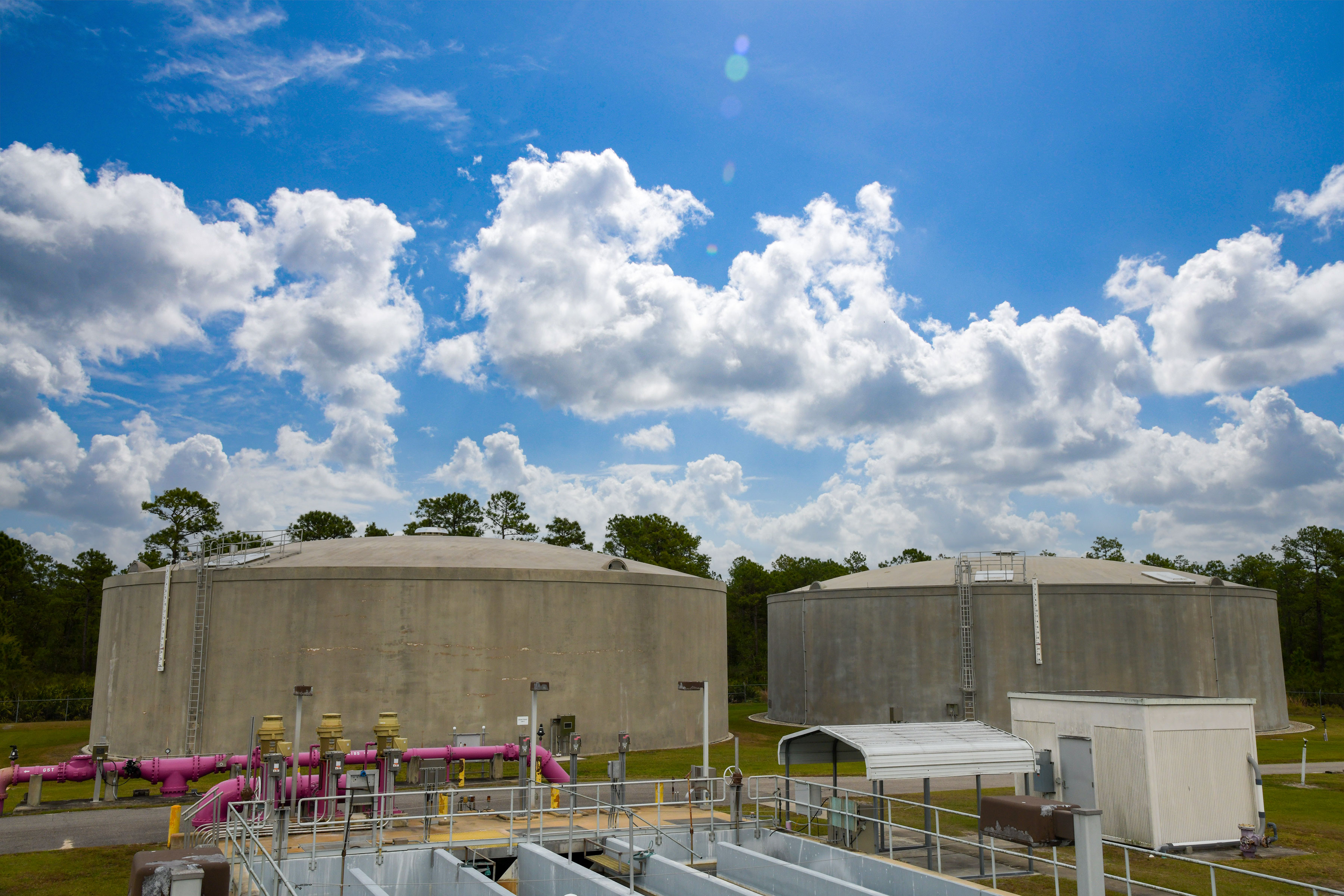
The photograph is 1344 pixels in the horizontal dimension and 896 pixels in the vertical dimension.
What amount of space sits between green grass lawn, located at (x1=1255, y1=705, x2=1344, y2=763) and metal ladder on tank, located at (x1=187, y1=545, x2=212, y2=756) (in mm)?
36057

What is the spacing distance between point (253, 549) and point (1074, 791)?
1257 inches

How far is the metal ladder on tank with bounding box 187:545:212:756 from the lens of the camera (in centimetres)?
3359

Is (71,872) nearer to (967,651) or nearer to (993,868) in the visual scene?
(993,868)

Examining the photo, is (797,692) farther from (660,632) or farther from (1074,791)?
(1074,791)

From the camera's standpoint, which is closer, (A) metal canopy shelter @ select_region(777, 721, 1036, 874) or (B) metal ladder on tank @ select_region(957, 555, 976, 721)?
(A) metal canopy shelter @ select_region(777, 721, 1036, 874)

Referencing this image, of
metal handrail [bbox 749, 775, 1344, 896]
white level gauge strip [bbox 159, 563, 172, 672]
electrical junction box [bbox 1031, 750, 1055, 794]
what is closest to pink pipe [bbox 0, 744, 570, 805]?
white level gauge strip [bbox 159, 563, 172, 672]

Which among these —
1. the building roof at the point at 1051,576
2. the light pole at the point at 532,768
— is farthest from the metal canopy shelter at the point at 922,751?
the building roof at the point at 1051,576

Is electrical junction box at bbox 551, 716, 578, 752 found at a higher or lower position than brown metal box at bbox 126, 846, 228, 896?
lower

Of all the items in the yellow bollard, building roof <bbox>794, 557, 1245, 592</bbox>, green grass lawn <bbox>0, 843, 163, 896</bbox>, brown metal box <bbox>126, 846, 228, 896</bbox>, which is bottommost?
green grass lawn <bbox>0, 843, 163, 896</bbox>

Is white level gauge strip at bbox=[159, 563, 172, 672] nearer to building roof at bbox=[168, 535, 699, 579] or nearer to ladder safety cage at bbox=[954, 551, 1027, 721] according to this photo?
building roof at bbox=[168, 535, 699, 579]

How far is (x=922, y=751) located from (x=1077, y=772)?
19.6 ft

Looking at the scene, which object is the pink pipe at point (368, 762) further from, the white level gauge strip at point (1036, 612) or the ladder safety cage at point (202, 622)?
the white level gauge strip at point (1036, 612)

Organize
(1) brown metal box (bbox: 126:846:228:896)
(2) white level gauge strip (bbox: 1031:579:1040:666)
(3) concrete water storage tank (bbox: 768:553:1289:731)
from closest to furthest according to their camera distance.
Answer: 1. (1) brown metal box (bbox: 126:846:228:896)
2. (2) white level gauge strip (bbox: 1031:579:1040:666)
3. (3) concrete water storage tank (bbox: 768:553:1289:731)

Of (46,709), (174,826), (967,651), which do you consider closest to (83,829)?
(174,826)
